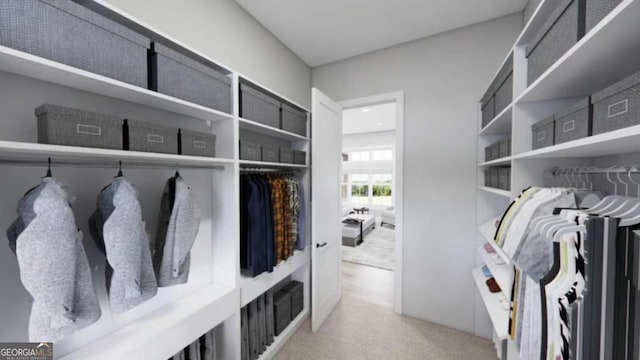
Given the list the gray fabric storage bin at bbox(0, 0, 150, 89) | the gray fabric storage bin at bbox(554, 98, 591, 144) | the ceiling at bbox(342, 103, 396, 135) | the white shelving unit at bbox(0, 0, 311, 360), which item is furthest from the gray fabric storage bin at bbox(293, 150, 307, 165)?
the ceiling at bbox(342, 103, 396, 135)

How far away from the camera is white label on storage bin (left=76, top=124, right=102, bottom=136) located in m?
0.84

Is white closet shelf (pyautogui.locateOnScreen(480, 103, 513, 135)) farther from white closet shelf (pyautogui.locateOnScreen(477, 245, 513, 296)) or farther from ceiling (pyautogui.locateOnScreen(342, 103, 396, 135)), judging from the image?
ceiling (pyautogui.locateOnScreen(342, 103, 396, 135))

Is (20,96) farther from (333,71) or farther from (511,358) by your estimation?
(511,358)

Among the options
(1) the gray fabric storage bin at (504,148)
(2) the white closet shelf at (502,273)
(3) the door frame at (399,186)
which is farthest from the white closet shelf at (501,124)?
(2) the white closet shelf at (502,273)

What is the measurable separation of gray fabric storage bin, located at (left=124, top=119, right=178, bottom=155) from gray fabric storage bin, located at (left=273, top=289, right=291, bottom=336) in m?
1.59

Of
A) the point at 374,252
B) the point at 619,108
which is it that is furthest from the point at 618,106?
the point at 374,252

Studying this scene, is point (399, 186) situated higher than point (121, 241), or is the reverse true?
point (399, 186)

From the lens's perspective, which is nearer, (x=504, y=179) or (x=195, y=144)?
(x=195, y=144)

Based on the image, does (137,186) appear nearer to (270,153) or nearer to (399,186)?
(270,153)

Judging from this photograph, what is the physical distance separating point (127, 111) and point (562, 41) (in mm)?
1933

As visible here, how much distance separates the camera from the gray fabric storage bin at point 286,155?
1.95 metres

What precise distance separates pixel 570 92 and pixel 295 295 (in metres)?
2.45

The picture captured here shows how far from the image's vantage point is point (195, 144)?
126 cm

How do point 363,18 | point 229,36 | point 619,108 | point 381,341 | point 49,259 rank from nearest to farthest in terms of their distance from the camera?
1. point 619,108
2. point 49,259
3. point 229,36
4. point 363,18
5. point 381,341
